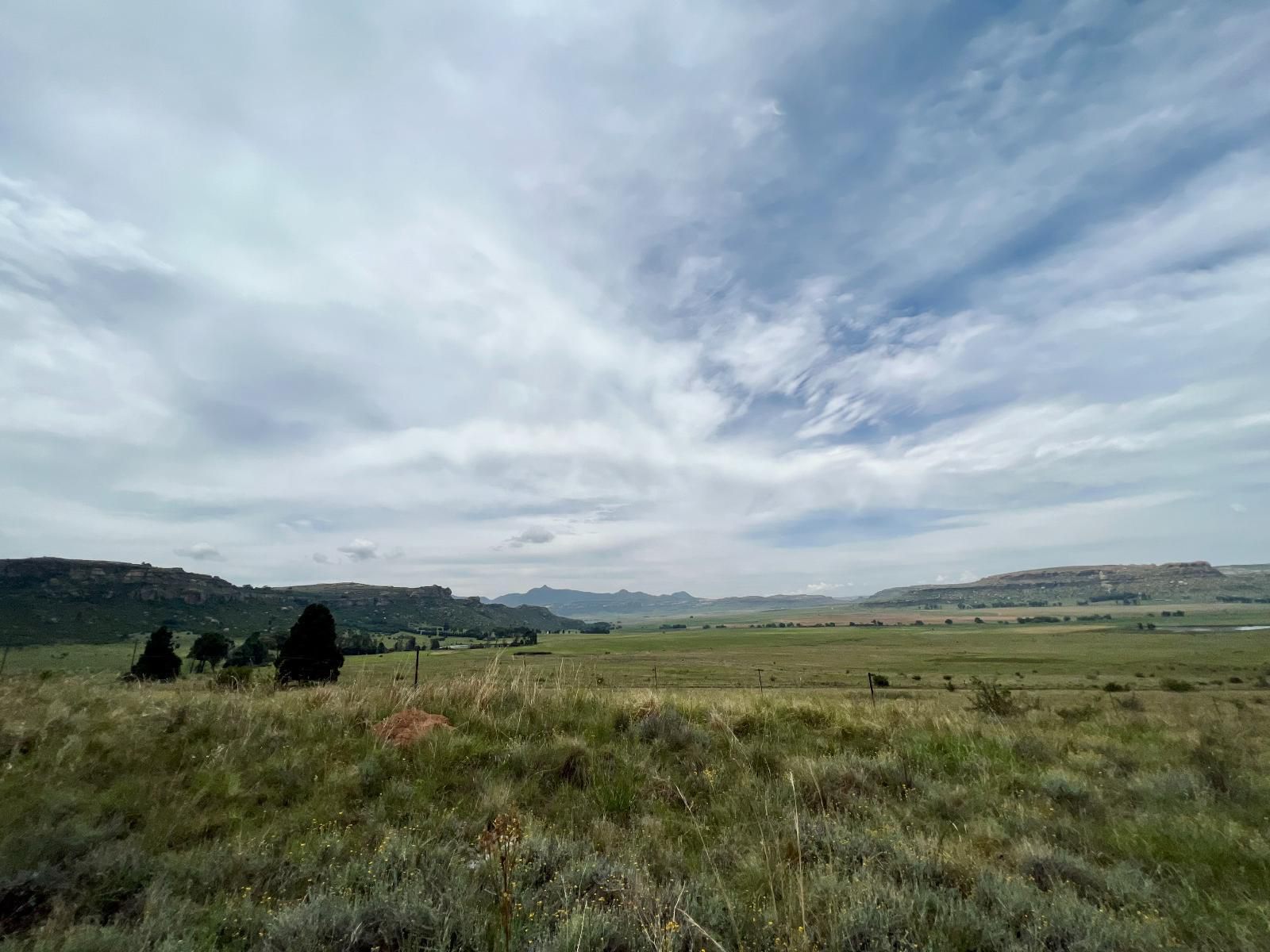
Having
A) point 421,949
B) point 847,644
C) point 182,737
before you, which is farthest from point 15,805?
point 847,644

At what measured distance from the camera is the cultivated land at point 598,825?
338 cm

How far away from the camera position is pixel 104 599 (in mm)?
105125

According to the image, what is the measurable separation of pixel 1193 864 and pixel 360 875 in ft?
22.2

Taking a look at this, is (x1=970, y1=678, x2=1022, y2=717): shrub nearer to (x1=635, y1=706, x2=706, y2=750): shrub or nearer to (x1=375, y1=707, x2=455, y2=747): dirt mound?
(x1=635, y1=706, x2=706, y2=750): shrub

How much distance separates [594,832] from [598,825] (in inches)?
4.7

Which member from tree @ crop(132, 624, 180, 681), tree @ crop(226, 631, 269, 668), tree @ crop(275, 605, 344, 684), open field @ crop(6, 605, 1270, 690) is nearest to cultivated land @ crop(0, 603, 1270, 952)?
open field @ crop(6, 605, 1270, 690)

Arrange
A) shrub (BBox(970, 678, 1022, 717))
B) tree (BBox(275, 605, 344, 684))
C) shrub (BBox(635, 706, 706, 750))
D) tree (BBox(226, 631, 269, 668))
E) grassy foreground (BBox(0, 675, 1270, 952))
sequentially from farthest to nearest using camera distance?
tree (BBox(226, 631, 269, 668))
tree (BBox(275, 605, 344, 684))
shrub (BBox(970, 678, 1022, 717))
shrub (BBox(635, 706, 706, 750))
grassy foreground (BBox(0, 675, 1270, 952))

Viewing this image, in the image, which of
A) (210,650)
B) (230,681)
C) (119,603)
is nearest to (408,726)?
(230,681)

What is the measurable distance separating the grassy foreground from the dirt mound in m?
0.25

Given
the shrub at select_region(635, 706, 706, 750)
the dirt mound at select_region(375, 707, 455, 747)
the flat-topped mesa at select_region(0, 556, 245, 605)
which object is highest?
the flat-topped mesa at select_region(0, 556, 245, 605)

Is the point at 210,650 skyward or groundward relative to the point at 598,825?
groundward

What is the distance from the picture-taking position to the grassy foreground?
336 centimetres

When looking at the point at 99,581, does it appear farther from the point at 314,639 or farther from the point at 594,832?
the point at 594,832

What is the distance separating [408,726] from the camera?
7586 millimetres
